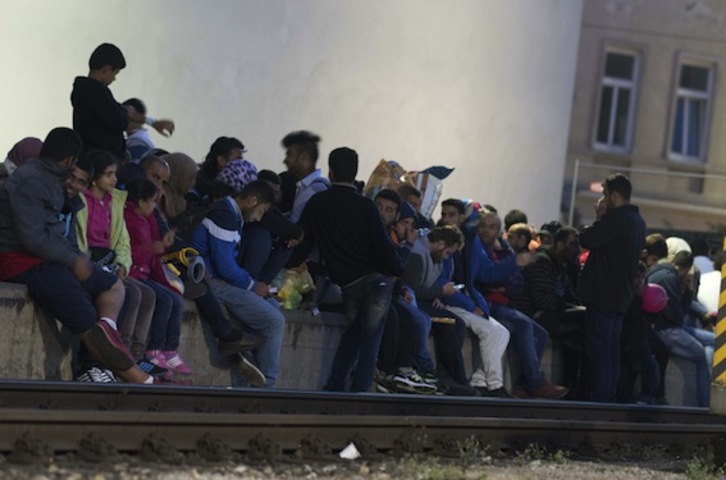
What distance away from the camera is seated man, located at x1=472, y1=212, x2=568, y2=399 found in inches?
627

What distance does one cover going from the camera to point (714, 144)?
126ft

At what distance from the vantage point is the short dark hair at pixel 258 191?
13531 mm

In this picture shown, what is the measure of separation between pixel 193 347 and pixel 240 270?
2.12 feet

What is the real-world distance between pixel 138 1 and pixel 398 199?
557 centimetres

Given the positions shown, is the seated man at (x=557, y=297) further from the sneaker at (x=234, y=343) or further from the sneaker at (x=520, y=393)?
the sneaker at (x=234, y=343)

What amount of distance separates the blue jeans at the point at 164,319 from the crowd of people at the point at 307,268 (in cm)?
1

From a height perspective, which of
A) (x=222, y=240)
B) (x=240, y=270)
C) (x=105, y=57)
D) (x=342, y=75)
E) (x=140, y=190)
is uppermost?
(x=342, y=75)

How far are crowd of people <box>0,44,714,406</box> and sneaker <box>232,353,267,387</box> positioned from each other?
0.5 inches

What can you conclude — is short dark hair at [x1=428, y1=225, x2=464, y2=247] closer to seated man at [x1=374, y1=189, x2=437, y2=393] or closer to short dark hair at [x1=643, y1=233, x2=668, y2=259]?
seated man at [x1=374, y1=189, x2=437, y2=393]

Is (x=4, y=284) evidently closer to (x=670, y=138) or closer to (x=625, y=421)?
(x=625, y=421)

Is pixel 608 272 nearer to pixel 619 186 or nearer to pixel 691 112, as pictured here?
pixel 619 186

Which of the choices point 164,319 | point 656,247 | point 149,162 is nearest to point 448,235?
point 149,162

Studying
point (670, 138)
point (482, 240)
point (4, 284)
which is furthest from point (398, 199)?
point (670, 138)

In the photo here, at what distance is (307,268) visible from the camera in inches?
567
